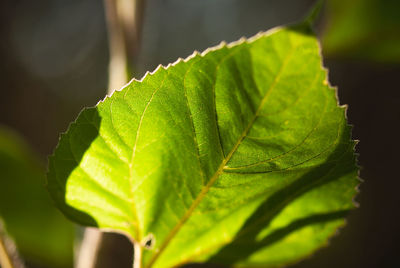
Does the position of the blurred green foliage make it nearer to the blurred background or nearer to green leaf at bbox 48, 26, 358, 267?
the blurred background

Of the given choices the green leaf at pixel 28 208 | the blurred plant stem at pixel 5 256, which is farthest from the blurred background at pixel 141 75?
the blurred plant stem at pixel 5 256

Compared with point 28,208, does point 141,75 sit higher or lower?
higher

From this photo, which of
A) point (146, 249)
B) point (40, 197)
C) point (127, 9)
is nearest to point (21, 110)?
point (40, 197)

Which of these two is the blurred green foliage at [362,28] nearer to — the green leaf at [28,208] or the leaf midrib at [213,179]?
the leaf midrib at [213,179]

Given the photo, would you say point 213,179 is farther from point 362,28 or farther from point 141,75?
point 362,28

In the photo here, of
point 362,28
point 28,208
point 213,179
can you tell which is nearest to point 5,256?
point 213,179

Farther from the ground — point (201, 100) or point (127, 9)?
point (127, 9)

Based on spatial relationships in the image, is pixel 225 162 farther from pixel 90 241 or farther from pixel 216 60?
pixel 90 241
